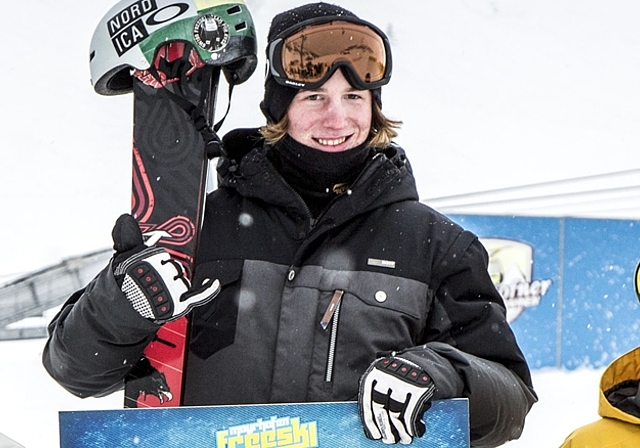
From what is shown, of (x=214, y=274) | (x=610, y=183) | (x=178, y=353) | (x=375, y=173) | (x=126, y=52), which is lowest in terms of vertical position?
(x=610, y=183)

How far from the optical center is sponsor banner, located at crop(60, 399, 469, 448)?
4.84 ft

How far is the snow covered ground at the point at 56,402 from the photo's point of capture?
13.7 feet

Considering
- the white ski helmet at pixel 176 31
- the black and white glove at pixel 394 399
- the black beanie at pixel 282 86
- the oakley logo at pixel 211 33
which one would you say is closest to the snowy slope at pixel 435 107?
the white ski helmet at pixel 176 31

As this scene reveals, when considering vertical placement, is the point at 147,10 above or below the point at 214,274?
above

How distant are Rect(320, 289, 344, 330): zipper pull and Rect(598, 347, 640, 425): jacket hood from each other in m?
0.53

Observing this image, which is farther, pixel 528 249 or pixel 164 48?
pixel 528 249

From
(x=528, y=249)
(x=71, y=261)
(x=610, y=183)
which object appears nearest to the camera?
(x=528, y=249)

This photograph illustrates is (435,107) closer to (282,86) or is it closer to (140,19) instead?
(140,19)

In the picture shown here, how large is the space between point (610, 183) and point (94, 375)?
629 centimetres

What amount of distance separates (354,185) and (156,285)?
18.1 inches

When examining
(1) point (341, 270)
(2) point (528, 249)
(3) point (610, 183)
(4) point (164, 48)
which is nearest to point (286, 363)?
(1) point (341, 270)

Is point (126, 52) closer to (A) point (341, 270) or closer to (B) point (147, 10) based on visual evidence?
(B) point (147, 10)

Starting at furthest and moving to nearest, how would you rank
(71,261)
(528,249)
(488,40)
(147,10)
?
1. (488,40)
2. (71,261)
3. (528,249)
4. (147,10)

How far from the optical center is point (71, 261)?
560 centimetres
